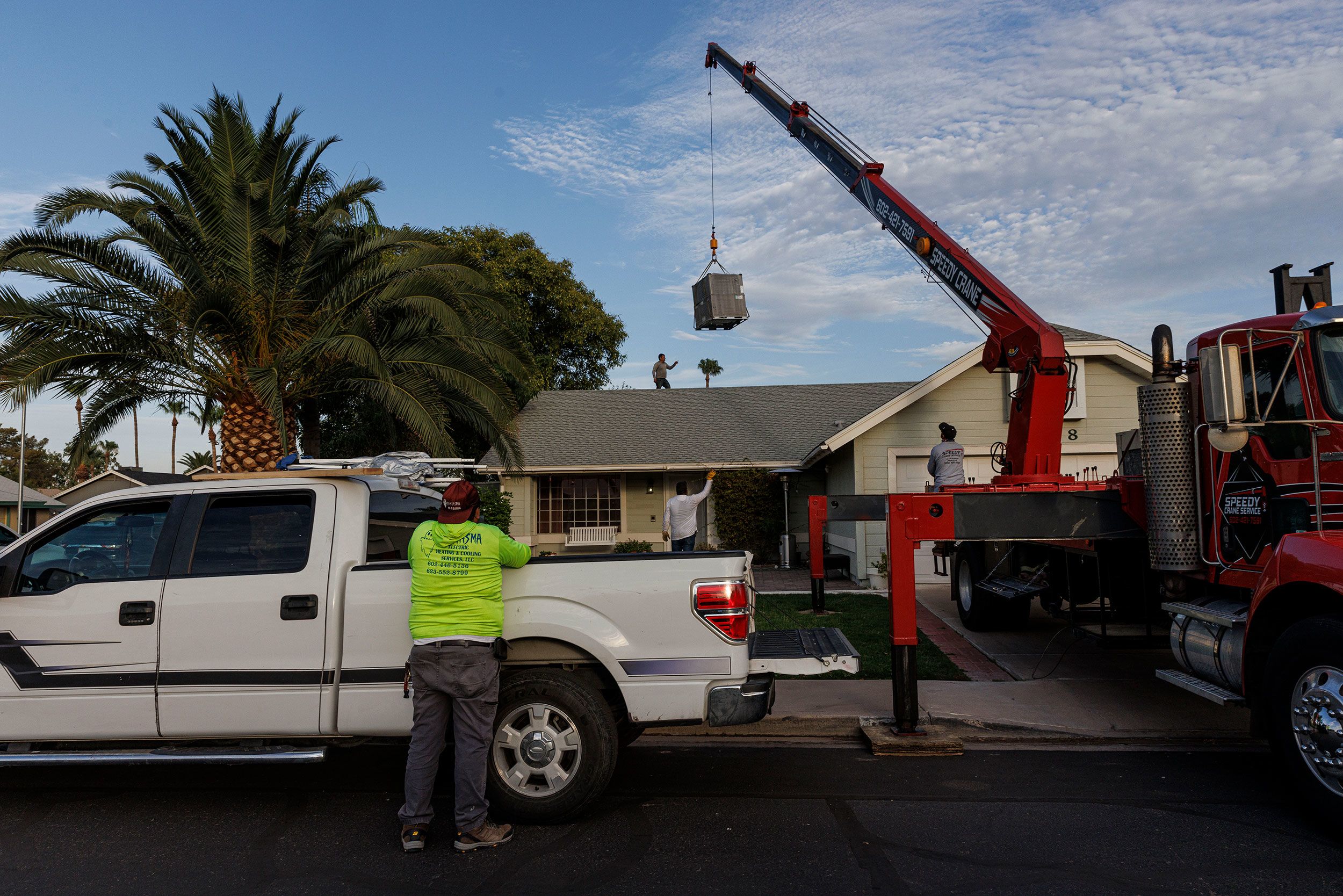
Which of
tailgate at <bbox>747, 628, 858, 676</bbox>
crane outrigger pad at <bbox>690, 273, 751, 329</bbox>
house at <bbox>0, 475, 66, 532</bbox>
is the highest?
crane outrigger pad at <bbox>690, 273, 751, 329</bbox>

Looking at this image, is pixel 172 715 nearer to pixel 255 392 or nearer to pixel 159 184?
pixel 255 392

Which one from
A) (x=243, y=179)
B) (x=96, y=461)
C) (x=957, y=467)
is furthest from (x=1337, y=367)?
(x=96, y=461)

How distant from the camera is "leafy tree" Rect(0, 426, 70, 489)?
220ft

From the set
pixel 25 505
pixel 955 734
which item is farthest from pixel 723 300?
pixel 25 505

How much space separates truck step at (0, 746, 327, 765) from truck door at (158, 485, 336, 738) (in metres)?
0.09

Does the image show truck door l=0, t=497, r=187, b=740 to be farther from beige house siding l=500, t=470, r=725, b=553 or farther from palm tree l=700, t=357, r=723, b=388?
palm tree l=700, t=357, r=723, b=388

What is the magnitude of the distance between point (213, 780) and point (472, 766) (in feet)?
7.66

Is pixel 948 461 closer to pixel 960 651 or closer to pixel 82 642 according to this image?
pixel 960 651

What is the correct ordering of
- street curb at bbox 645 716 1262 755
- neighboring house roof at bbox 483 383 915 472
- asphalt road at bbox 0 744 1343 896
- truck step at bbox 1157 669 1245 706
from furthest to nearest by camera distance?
neighboring house roof at bbox 483 383 915 472 → street curb at bbox 645 716 1262 755 → truck step at bbox 1157 669 1245 706 → asphalt road at bbox 0 744 1343 896

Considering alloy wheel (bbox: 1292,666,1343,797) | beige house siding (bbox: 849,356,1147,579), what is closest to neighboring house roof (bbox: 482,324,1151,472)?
beige house siding (bbox: 849,356,1147,579)

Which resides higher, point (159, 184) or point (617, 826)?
point (159, 184)

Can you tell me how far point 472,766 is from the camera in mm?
4422

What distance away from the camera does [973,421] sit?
15.9 metres

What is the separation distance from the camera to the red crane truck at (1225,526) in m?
4.64
